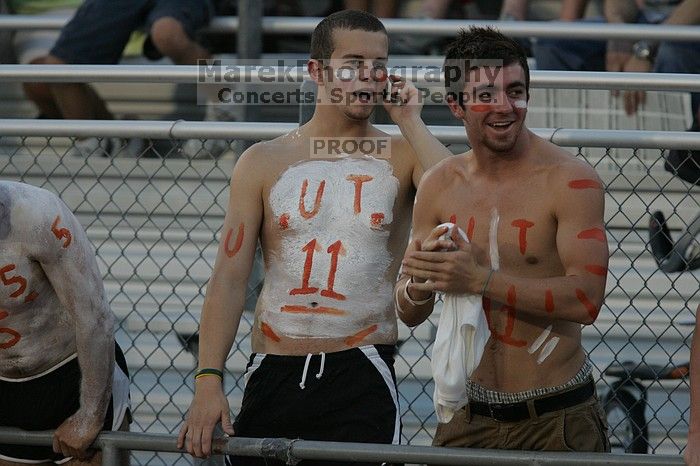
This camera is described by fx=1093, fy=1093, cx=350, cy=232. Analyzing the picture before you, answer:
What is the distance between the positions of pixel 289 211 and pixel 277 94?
2118 mm

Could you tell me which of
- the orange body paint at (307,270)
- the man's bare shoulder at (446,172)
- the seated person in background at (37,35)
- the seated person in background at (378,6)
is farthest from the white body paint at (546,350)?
the seated person in background at (37,35)

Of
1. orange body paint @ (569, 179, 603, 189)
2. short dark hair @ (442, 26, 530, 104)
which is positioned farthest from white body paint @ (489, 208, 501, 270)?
short dark hair @ (442, 26, 530, 104)

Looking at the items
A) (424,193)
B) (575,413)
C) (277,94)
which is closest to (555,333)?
(575,413)

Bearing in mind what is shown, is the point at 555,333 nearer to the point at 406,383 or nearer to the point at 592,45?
the point at 406,383

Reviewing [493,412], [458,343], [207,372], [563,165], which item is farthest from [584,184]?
[207,372]

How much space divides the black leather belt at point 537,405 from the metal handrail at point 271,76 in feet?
4.42

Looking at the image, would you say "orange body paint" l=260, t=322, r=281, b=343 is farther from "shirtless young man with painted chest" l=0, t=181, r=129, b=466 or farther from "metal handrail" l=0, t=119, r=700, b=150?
"metal handrail" l=0, t=119, r=700, b=150

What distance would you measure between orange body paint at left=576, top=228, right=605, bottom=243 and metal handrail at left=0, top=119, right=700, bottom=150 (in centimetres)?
73

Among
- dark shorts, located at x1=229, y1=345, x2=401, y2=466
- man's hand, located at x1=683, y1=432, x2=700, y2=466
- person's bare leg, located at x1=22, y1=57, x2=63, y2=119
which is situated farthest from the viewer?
person's bare leg, located at x1=22, y1=57, x2=63, y2=119

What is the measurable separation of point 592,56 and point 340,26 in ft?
9.39

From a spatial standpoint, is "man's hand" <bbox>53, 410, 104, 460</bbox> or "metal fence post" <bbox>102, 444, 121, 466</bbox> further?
"man's hand" <bbox>53, 410, 104, 460</bbox>

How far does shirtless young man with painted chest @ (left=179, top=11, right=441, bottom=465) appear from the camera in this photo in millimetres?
3473

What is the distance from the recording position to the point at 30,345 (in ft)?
12.1

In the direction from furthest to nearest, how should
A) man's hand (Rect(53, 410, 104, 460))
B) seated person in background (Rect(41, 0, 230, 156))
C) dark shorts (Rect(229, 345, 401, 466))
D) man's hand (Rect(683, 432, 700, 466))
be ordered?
seated person in background (Rect(41, 0, 230, 156))
dark shorts (Rect(229, 345, 401, 466))
man's hand (Rect(53, 410, 104, 460))
man's hand (Rect(683, 432, 700, 466))
